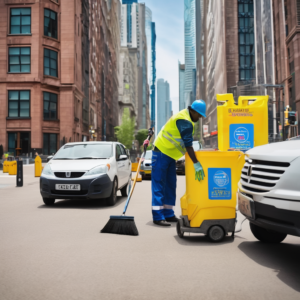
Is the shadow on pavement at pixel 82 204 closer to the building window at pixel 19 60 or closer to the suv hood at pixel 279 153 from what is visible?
the suv hood at pixel 279 153

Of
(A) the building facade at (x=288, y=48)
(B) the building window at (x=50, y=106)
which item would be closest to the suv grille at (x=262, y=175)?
(A) the building facade at (x=288, y=48)

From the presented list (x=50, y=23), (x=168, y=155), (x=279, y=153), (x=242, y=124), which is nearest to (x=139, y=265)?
(x=279, y=153)

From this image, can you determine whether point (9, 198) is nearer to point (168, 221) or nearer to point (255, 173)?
point (168, 221)

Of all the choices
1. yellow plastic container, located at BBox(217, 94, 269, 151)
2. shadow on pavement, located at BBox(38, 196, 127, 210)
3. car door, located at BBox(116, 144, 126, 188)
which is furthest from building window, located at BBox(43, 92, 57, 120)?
yellow plastic container, located at BBox(217, 94, 269, 151)

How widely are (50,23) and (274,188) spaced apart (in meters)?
43.6

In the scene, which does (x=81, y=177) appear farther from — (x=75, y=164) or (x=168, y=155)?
(x=168, y=155)

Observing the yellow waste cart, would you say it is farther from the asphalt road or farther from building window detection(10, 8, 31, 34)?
building window detection(10, 8, 31, 34)

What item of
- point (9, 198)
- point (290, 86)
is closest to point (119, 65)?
point (290, 86)

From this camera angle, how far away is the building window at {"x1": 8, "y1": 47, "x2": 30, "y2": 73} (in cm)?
4072

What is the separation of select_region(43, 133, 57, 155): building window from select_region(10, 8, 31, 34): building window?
1129 centimetres

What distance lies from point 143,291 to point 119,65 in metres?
120

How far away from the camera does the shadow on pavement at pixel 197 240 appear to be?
492cm

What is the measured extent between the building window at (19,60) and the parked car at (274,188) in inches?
1573

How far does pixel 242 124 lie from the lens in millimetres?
7926
